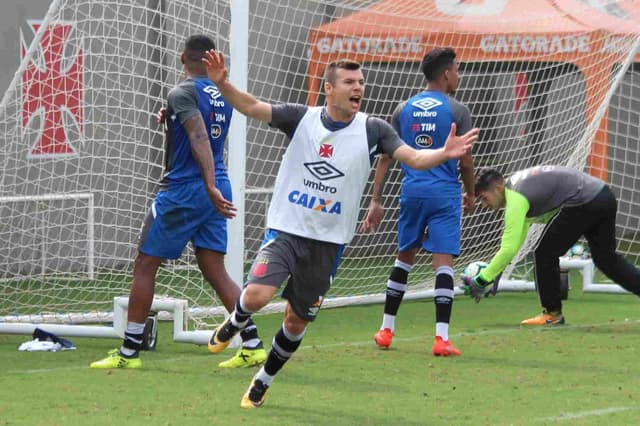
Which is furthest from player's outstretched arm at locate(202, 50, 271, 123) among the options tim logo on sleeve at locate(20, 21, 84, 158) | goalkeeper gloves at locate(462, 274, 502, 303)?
tim logo on sleeve at locate(20, 21, 84, 158)

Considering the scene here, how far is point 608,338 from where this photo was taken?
33.3ft

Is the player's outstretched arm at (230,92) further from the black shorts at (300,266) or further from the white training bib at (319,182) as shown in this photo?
→ the black shorts at (300,266)

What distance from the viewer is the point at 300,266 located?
23.6 ft

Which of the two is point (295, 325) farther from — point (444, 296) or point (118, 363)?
point (444, 296)

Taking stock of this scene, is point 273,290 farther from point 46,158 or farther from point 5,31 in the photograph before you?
point 5,31

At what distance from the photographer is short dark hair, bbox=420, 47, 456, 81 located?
9438mm

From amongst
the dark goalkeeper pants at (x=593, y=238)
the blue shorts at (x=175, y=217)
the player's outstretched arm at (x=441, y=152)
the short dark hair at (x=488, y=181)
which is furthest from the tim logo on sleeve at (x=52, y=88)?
the player's outstretched arm at (x=441, y=152)

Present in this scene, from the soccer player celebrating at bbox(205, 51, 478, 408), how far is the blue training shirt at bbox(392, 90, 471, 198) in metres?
2.20

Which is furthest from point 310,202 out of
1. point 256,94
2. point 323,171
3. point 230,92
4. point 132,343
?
point 256,94

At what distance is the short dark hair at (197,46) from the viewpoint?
8.45m

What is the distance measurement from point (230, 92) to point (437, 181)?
2.91 meters

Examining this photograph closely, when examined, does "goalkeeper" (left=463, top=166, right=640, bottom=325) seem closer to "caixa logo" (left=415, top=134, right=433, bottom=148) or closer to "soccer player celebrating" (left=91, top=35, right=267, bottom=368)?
"caixa logo" (left=415, top=134, right=433, bottom=148)

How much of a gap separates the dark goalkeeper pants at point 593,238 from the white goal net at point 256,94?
2010mm

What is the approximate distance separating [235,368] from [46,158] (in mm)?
3680
